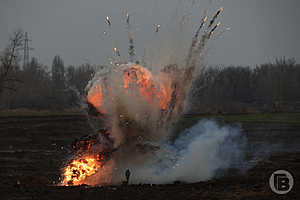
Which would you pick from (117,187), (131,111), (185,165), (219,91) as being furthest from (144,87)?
(219,91)

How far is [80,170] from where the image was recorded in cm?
1540

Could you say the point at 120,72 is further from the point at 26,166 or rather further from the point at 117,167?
the point at 26,166

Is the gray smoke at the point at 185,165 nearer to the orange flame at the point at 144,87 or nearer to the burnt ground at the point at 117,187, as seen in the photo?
the burnt ground at the point at 117,187

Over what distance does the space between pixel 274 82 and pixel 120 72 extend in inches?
2990

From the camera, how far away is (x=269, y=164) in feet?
61.1

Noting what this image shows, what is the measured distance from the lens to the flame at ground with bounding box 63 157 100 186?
14.9 m

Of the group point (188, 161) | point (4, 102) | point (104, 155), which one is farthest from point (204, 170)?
point (4, 102)
